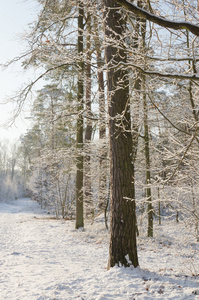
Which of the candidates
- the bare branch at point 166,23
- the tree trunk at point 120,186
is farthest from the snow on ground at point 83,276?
the bare branch at point 166,23

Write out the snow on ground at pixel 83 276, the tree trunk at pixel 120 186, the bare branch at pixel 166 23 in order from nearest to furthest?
the bare branch at pixel 166 23
the snow on ground at pixel 83 276
the tree trunk at pixel 120 186

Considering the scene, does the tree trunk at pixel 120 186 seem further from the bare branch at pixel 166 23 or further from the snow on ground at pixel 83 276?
the bare branch at pixel 166 23

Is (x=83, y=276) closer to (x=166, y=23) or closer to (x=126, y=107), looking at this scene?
(x=126, y=107)

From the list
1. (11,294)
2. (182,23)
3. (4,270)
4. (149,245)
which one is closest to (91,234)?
(149,245)

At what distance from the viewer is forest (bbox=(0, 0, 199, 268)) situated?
306cm

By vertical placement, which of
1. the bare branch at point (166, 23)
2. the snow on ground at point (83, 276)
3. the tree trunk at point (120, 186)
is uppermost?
the bare branch at point (166, 23)

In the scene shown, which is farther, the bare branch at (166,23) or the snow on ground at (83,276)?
the snow on ground at (83,276)

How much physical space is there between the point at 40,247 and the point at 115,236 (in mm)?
3827

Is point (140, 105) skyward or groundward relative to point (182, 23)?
skyward

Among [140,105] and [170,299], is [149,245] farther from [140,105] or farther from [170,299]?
[170,299]

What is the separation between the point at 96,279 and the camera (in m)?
3.44

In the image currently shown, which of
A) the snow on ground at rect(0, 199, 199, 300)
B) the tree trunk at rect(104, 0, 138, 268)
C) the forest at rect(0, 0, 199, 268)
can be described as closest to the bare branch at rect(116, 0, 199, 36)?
the forest at rect(0, 0, 199, 268)

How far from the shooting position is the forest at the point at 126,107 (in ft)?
10.0

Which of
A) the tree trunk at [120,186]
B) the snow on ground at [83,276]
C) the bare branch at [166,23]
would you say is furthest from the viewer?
the tree trunk at [120,186]
